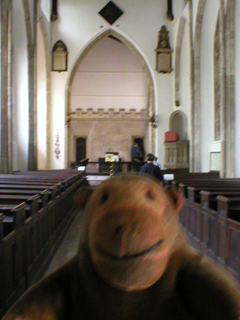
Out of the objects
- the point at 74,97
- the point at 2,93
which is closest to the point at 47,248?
the point at 2,93

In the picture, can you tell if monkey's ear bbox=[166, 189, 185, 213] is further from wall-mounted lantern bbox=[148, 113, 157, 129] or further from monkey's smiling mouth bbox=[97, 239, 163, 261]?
wall-mounted lantern bbox=[148, 113, 157, 129]

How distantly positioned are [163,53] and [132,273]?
1317 cm

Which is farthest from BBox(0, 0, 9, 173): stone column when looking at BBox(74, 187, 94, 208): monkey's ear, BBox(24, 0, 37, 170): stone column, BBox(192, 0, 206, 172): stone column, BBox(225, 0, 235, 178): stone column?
BBox(74, 187, 94, 208): monkey's ear

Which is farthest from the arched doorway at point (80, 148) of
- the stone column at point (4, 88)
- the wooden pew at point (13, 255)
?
the wooden pew at point (13, 255)

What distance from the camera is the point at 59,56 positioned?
13102 mm

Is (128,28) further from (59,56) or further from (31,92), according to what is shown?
(31,92)

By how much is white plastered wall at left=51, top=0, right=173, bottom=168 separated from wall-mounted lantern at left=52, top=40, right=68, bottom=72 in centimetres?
16

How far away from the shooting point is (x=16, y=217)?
2381mm

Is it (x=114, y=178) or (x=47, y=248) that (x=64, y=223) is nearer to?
(x=47, y=248)

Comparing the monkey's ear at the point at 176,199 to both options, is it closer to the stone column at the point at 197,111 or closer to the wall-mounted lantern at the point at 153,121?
the stone column at the point at 197,111

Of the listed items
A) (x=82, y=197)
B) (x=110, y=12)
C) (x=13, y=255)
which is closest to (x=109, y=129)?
(x=110, y=12)

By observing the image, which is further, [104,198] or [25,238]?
[25,238]

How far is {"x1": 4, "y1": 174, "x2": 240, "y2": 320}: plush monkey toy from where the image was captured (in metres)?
0.72

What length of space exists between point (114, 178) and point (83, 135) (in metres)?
17.2
